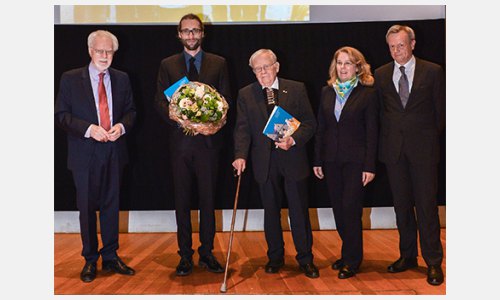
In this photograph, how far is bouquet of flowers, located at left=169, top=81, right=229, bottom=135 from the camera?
11.4 feet

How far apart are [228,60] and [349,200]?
8.29 ft

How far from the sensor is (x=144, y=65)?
18.4 feet

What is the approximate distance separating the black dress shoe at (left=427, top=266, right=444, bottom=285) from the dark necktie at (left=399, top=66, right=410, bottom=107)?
1152 millimetres

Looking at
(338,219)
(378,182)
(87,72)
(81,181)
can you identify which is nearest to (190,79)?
(87,72)

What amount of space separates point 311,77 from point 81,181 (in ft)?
9.56

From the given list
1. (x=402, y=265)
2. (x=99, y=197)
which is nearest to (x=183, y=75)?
(x=99, y=197)

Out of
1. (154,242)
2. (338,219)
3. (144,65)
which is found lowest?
(154,242)

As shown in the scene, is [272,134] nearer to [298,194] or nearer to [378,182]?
[298,194]

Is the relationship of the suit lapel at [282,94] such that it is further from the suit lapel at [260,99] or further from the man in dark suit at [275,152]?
the suit lapel at [260,99]

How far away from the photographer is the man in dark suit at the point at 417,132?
3566mm

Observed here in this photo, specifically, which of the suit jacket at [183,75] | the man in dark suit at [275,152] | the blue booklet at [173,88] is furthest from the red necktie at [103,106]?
the man in dark suit at [275,152]

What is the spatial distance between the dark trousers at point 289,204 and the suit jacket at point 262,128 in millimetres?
49

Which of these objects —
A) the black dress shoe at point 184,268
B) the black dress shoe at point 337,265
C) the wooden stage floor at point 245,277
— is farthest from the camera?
the black dress shoe at point 337,265

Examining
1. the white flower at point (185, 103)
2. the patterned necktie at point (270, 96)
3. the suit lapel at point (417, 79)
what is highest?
the suit lapel at point (417, 79)
